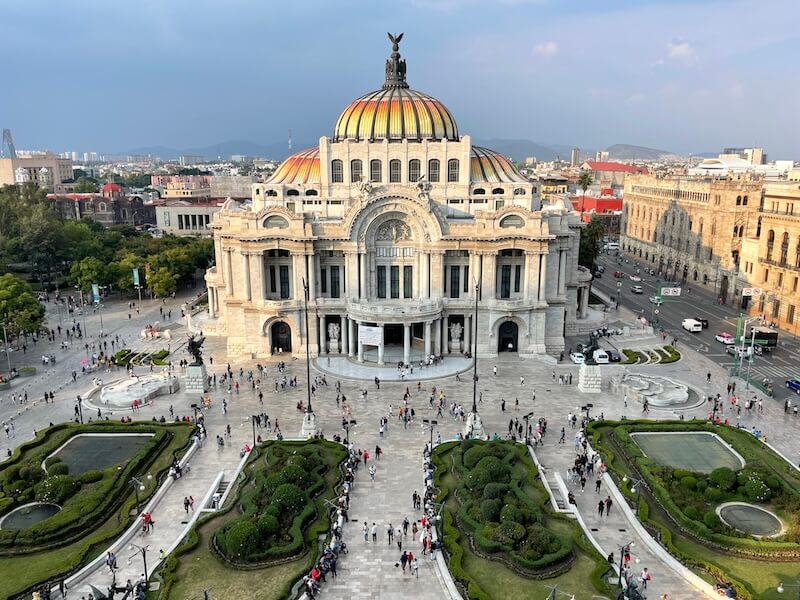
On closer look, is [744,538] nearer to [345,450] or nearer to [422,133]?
[345,450]

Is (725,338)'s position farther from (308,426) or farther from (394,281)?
(308,426)

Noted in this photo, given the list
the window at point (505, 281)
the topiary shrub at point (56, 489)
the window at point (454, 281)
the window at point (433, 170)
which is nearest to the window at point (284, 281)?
the window at point (454, 281)

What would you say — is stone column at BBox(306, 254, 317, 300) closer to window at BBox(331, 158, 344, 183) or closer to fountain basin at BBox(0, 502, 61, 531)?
window at BBox(331, 158, 344, 183)

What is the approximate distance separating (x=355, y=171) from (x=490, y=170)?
1617cm

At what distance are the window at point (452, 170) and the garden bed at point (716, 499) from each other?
1411 inches

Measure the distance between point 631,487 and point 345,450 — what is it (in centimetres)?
1870

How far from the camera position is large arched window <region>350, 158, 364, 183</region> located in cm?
Answer: 7325

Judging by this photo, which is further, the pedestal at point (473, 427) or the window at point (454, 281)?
the window at point (454, 281)

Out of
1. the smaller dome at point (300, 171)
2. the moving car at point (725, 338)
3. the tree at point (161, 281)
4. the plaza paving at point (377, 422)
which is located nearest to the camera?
the plaza paving at point (377, 422)

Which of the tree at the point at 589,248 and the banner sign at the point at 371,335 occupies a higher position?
the tree at the point at 589,248

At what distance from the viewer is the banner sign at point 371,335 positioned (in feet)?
201

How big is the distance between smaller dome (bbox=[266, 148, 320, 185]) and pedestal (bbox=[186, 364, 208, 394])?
29272 millimetres

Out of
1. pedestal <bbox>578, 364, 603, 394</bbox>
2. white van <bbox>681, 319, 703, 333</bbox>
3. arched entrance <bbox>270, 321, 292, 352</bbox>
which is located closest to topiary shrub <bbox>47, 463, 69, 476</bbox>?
arched entrance <bbox>270, 321, 292, 352</bbox>

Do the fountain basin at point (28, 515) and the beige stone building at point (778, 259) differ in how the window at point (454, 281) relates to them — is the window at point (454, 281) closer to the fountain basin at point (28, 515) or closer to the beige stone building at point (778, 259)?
the beige stone building at point (778, 259)
